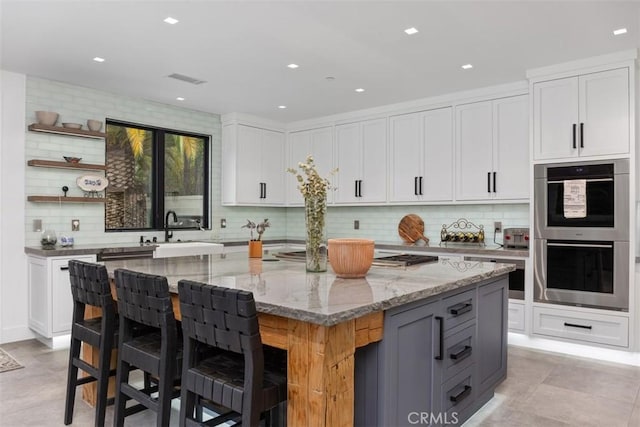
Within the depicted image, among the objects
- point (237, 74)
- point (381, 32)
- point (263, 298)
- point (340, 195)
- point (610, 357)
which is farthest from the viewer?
Result: point (340, 195)

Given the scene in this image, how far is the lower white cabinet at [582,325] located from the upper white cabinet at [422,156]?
1.63m

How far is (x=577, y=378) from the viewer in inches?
136

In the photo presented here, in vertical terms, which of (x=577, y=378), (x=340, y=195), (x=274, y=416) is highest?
(x=340, y=195)

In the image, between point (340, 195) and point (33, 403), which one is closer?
point (33, 403)

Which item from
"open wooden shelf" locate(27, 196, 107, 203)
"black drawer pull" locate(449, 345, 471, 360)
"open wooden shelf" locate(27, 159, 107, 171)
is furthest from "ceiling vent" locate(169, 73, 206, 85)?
"black drawer pull" locate(449, 345, 471, 360)

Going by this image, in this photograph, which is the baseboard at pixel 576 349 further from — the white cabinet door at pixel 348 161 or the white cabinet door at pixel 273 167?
the white cabinet door at pixel 273 167

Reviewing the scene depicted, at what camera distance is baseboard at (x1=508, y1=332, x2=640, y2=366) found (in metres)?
3.82

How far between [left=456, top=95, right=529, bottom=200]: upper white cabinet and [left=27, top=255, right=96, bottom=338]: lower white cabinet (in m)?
4.06

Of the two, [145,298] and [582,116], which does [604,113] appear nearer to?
[582,116]

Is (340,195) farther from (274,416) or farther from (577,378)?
(274,416)

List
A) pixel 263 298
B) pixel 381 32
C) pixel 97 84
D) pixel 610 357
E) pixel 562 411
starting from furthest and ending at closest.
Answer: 1. pixel 97 84
2. pixel 610 357
3. pixel 381 32
4. pixel 562 411
5. pixel 263 298

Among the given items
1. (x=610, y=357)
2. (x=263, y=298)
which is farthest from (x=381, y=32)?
(x=610, y=357)

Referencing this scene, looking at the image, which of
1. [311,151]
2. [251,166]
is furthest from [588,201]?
[251,166]

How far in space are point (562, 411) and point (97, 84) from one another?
510 centimetres
